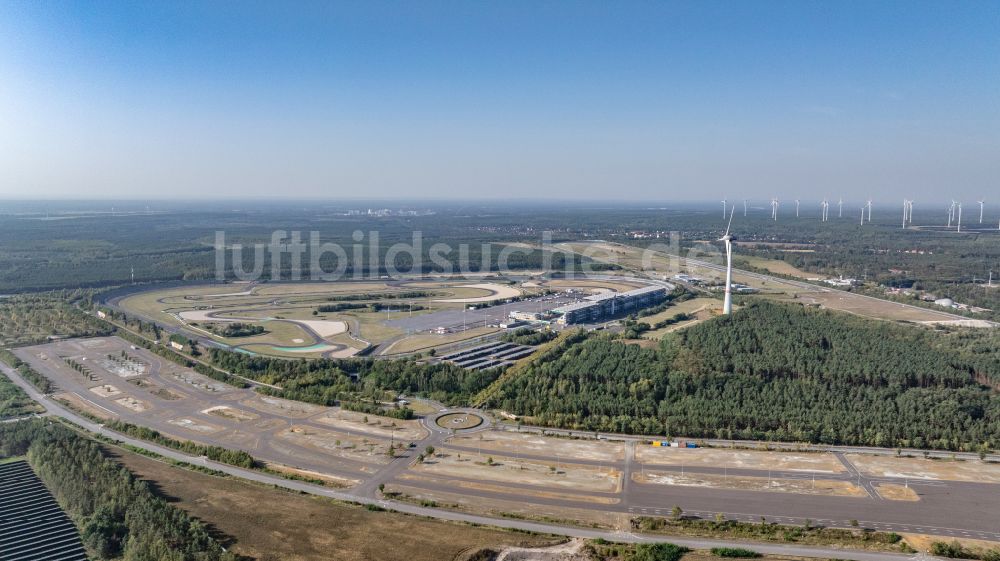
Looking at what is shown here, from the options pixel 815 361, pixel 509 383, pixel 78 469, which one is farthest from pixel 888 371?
pixel 78 469

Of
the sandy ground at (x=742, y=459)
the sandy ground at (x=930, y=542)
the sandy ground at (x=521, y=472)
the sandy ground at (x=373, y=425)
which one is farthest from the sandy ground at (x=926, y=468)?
the sandy ground at (x=373, y=425)

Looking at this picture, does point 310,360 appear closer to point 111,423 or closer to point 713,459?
point 111,423

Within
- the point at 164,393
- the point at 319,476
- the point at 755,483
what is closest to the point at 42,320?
the point at 164,393

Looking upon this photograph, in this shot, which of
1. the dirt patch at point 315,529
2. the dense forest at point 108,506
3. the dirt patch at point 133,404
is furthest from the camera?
the dirt patch at point 133,404

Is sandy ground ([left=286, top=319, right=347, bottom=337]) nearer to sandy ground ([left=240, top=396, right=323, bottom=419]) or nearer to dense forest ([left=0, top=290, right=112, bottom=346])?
sandy ground ([left=240, top=396, right=323, bottom=419])

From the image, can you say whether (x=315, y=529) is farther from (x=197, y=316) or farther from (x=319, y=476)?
(x=197, y=316)

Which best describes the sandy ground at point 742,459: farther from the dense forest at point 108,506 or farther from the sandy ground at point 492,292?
the sandy ground at point 492,292
